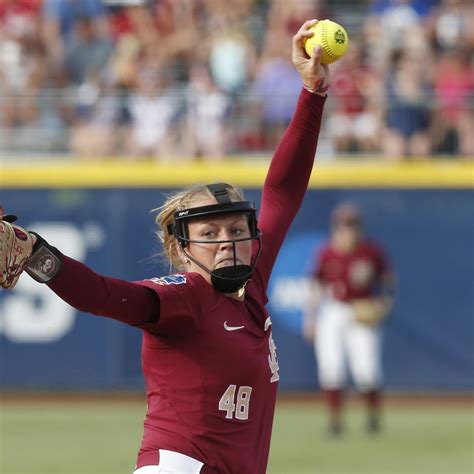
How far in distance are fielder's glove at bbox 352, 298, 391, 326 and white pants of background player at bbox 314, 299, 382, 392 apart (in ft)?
0.18

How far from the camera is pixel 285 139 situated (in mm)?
4539

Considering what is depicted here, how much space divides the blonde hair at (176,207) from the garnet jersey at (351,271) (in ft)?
22.8

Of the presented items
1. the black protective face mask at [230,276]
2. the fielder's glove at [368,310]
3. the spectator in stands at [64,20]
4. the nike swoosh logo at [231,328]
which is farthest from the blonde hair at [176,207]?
the spectator in stands at [64,20]

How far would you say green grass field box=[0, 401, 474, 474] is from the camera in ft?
29.5

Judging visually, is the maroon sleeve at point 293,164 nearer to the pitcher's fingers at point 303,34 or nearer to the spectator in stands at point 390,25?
the pitcher's fingers at point 303,34

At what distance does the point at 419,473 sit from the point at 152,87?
5521 mm

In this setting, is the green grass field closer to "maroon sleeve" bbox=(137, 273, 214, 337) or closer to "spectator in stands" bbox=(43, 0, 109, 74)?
"spectator in stands" bbox=(43, 0, 109, 74)

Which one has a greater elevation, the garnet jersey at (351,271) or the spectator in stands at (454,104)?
the spectator in stands at (454,104)

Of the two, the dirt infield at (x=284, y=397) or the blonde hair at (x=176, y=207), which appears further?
the dirt infield at (x=284, y=397)

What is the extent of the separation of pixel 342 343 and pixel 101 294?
26.0 ft

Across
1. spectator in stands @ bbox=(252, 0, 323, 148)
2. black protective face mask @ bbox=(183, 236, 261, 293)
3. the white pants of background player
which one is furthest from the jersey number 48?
spectator in stands @ bbox=(252, 0, 323, 148)

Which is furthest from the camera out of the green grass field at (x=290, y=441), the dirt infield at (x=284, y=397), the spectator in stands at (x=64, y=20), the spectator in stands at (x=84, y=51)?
the spectator in stands at (x=64, y=20)

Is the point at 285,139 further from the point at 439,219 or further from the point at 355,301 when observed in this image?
the point at 439,219

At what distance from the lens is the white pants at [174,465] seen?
3.74m
